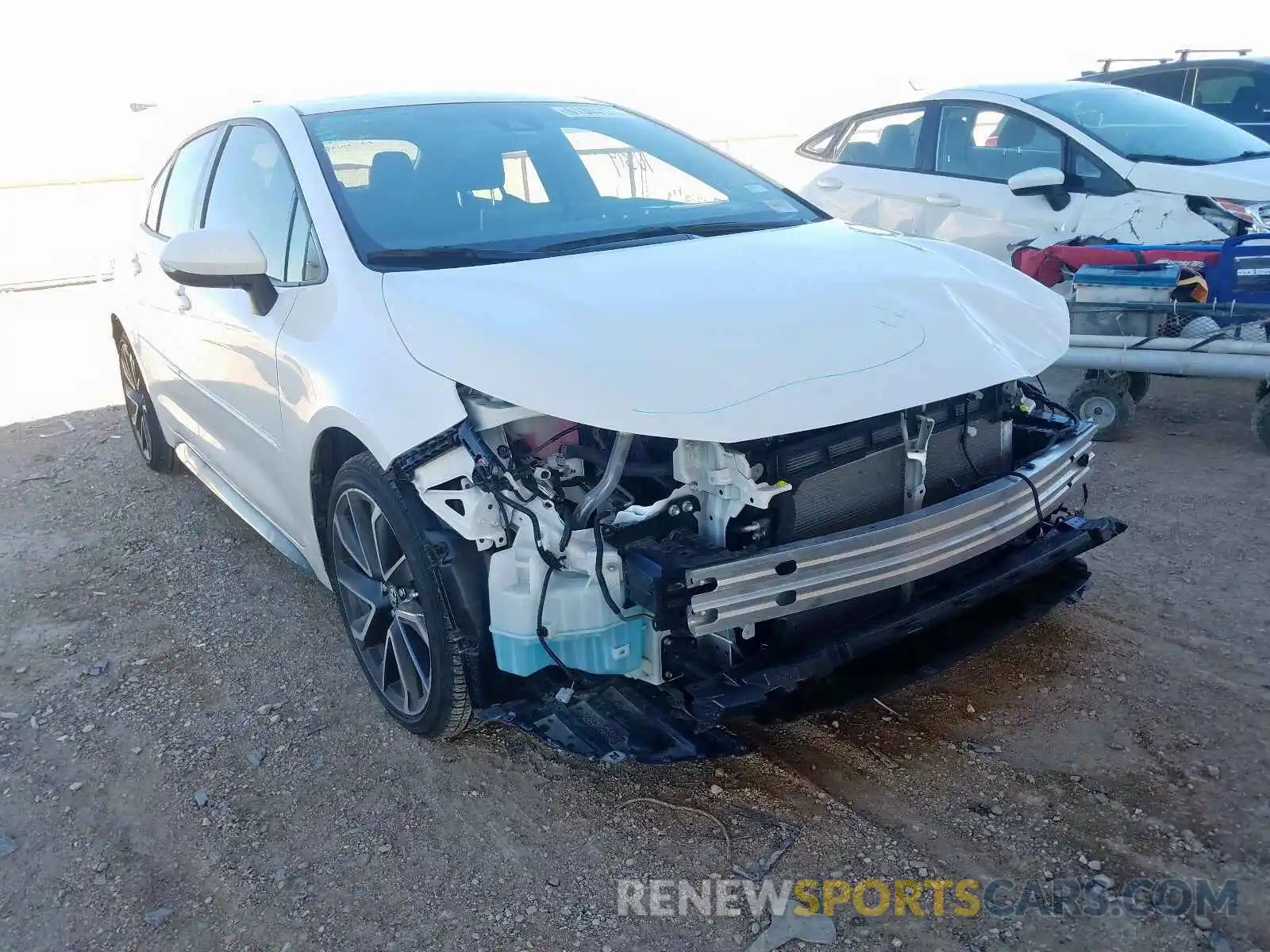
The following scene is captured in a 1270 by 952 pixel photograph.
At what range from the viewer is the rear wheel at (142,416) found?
5.55 meters

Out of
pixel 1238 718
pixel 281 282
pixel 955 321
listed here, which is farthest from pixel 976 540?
pixel 281 282

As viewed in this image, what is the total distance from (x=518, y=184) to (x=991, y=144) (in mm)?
4399

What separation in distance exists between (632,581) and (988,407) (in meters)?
1.32

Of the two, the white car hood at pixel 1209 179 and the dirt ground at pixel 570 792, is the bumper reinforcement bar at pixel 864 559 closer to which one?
the dirt ground at pixel 570 792

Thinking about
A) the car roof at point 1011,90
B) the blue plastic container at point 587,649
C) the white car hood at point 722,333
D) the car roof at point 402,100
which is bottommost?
the blue plastic container at point 587,649

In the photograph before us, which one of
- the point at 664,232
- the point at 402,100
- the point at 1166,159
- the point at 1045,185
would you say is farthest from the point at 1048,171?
the point at 402,100

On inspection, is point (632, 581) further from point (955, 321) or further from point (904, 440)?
point (955, 321)

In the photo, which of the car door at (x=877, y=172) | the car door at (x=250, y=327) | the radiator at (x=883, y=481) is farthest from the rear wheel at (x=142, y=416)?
the car door at (x=877, y=172)

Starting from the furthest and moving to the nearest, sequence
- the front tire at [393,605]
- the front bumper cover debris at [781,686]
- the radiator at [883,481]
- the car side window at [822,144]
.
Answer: the car side window at [822,144]
the front tire at [393,605]
the radiator at [883,481]
the front bumper cover debris at [781,686]

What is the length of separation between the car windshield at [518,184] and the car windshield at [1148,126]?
3.43m

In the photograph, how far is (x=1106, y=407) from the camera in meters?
5.53

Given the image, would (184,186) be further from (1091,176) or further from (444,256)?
(1091,176)

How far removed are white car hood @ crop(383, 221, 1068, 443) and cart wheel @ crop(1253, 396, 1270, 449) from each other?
2.65 metres

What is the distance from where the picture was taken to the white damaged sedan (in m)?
2.55
